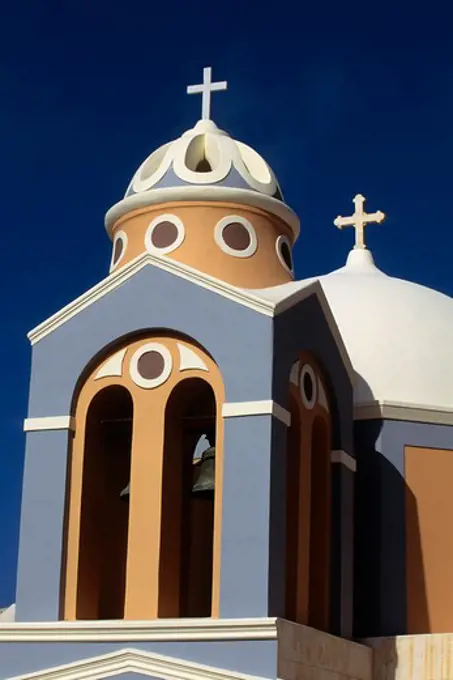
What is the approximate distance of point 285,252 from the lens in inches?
629

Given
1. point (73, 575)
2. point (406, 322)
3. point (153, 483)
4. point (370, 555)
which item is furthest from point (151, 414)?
point (406, 322)

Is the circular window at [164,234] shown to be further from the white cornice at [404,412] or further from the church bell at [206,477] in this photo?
the white cornice at [404,412]

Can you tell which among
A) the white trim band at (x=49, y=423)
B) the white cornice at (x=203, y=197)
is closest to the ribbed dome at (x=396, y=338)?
the white cornice at (x=203, y=197)

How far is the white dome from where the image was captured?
16953 millimetres

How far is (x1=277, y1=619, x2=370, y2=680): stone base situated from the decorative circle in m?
2.33

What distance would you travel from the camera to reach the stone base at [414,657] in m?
15.0

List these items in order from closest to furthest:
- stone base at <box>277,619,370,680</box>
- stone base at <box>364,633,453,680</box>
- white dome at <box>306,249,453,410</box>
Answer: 1. stone base at <box>277,619,370,680</box>
2. stone base at <box>364,633,453,680</box>
3. white dome at <box>306,249,453,410</box>

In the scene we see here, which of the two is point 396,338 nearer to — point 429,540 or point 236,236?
point 429,540

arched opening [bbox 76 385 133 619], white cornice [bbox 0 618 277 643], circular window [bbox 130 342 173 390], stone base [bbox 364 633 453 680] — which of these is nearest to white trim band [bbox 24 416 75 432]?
arched opening [bbox 76 385 133 619]

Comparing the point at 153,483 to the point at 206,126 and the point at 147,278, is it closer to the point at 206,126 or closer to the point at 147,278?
the point at 147,278

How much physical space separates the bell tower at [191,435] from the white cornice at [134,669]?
0.11 meters

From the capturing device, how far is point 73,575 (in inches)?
540

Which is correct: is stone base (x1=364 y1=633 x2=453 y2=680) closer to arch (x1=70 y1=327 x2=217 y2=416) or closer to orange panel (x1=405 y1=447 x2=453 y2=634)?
orange panel (x1=405 y1=447 x2=453 y2=634)

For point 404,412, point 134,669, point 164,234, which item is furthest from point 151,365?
point 404,412
